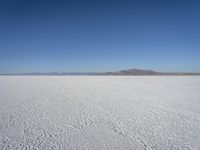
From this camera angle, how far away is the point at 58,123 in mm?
3369

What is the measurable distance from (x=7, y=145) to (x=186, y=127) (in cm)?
331

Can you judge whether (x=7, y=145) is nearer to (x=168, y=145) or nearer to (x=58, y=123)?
(x=58, y=123)

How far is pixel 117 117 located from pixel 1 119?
110 inches

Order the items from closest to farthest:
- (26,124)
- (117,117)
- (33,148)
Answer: (33,148), (26,124), (117,117)

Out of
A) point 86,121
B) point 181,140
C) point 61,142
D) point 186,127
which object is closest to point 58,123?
point 86,121

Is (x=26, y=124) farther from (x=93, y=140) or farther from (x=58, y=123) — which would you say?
(x=93, y=140)

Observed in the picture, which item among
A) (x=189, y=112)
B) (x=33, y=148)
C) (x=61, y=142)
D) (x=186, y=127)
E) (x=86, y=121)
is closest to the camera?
(x=33, y=148)

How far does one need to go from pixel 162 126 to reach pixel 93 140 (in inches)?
59.9

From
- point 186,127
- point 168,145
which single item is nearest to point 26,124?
point 168,145

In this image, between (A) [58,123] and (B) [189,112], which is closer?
(A) [58,123]

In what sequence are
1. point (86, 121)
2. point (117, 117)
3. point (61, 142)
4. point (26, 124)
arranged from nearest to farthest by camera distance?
point (61, 142), point (26, 124), point (86, 121), point (117, 117)

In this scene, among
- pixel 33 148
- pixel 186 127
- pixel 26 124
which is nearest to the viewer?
pixel 33 148

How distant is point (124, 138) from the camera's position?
262cm

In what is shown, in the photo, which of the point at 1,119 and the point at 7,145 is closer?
the point at 7,145
